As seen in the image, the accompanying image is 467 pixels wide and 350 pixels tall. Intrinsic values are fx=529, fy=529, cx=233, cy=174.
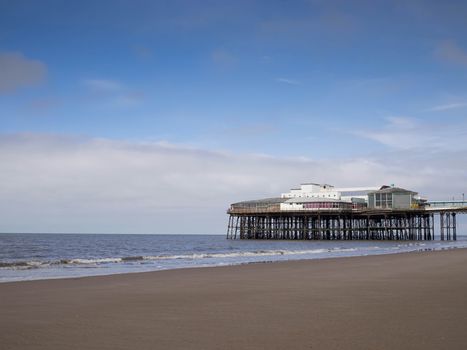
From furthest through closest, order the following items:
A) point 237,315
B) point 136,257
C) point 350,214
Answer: point 350,214 < point 136,257 < point 237,315

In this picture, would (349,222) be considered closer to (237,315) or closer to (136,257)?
(136,257)

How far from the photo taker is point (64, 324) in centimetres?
789

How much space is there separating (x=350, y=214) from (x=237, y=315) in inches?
2954

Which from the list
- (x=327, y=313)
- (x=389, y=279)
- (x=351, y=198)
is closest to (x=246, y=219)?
(x=351, y=198)

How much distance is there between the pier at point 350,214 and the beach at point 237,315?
6736 cm

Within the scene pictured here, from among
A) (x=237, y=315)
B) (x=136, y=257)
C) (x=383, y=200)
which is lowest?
(x=136, y=257)

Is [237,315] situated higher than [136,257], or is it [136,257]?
[237,315]

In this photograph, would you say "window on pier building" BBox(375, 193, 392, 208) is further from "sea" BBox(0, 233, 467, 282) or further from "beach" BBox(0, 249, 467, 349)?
"beach" BBox(0, 249, 467, 349)

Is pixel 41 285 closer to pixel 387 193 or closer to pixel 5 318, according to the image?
pixel 5 318

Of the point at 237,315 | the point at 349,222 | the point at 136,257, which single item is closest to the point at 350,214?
the point at 349,222

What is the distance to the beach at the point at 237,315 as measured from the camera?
6.55 meters

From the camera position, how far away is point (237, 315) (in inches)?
340

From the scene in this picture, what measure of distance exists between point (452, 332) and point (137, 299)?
6.37 metres

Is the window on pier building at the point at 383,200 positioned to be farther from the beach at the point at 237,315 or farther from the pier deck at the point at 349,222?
the beach at the point at 237,315
